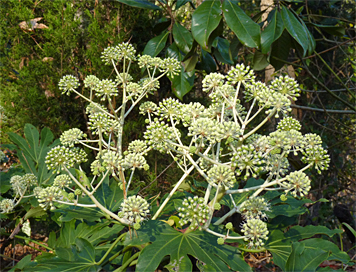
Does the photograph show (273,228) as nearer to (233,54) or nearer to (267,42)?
(267,42)

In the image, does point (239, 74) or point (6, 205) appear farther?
point (6, 205)

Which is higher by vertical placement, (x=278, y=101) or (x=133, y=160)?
(x=278, y=101)

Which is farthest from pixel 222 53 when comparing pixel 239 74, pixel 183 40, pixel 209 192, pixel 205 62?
pixel 209 192

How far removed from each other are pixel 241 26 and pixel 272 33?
0.75 ft

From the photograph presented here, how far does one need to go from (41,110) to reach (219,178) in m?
2.15

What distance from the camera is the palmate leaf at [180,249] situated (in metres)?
1.11

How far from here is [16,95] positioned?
2.69 metres

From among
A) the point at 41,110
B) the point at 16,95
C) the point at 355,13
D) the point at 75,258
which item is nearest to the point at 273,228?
the point at 75,258

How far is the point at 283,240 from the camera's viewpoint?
1.45 metres

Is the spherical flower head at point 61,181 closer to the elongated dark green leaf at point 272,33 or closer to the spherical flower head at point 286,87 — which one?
the spherical flower head at point 286,87

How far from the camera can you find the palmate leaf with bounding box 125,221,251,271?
1112 mm

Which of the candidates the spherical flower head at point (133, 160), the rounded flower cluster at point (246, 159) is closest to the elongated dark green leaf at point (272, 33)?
the rounded flower cluster at point (246, 159)

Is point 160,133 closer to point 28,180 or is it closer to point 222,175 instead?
point 222,175

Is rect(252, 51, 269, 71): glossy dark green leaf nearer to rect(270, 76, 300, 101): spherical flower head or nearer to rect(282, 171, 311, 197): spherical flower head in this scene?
rect(270, 76, 300, 101): spherical flower head
